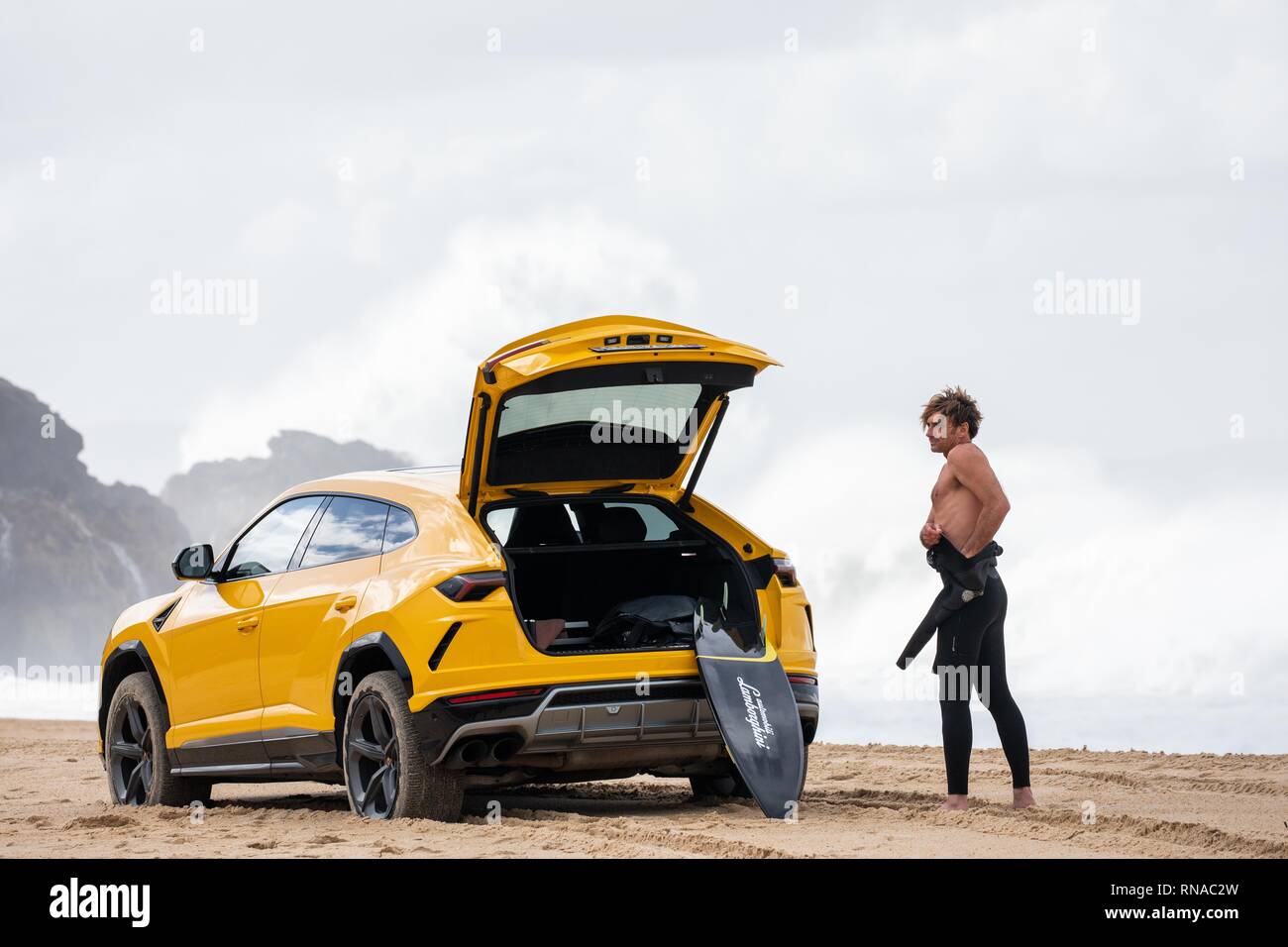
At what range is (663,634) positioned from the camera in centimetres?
839

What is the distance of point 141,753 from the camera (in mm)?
10078

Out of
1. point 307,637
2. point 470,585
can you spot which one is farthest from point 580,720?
point 307,637

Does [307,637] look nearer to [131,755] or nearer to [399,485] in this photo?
[399,485]

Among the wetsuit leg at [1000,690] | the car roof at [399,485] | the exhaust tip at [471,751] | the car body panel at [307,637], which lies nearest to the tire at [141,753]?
the car body panel at [307,637]

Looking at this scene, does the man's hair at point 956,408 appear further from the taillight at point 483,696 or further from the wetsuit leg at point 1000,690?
the taillight at point 483,696

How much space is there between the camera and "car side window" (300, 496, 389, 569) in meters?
8.41

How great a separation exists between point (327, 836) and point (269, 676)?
1.45m

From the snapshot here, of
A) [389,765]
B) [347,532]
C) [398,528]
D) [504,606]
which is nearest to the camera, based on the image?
[504,606]

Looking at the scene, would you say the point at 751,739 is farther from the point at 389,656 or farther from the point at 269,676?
the point at 269,676

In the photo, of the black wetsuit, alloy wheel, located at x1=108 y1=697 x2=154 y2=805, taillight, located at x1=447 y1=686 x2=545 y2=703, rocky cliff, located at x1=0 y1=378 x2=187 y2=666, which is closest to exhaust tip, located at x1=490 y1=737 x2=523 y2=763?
taillight, located at x1=447 y1=686 x2=545 y2=703

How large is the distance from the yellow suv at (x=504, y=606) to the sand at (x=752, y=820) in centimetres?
33

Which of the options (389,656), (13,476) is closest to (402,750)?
(389,656)

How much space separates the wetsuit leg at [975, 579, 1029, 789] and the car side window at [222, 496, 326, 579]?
3485mm

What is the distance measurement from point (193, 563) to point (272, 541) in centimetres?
52
